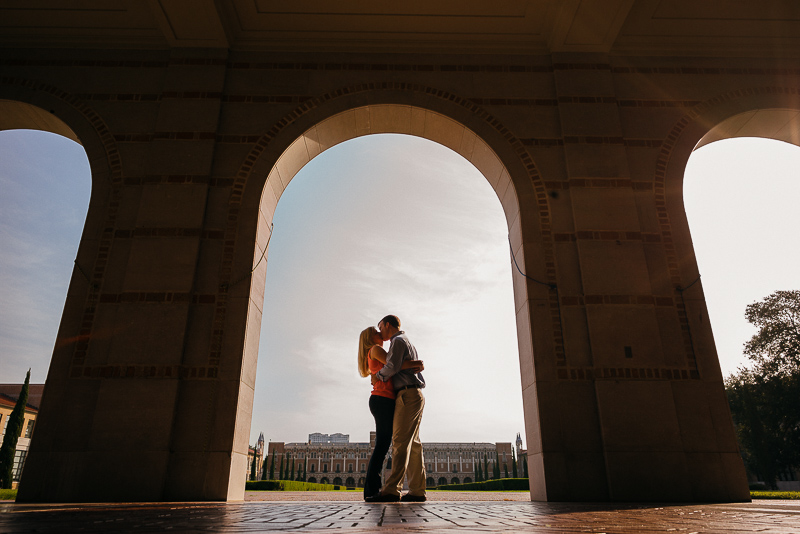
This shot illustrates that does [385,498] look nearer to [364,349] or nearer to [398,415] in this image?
[398,415]

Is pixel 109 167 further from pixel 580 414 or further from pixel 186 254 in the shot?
Result: pixel 580 414

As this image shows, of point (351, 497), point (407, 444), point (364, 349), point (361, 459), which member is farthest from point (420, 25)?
point (361, 459)

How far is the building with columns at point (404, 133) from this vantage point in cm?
529

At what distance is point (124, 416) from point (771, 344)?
26.2 m

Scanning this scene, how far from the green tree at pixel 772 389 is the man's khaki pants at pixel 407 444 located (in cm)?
2308

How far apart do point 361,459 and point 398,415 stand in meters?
81.5

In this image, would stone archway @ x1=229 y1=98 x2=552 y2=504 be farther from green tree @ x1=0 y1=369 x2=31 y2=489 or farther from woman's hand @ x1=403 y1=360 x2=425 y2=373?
green tree @ x1=0 y1=369 x2=31 y2=489

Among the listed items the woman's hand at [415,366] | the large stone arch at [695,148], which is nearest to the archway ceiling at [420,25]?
the large stone arch at [695,148]

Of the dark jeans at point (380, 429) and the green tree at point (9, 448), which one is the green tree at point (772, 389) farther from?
the green tree at point (9, 448)

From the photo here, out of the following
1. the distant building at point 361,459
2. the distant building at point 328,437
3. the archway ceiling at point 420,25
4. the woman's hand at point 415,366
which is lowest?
the distant building at point 361,459

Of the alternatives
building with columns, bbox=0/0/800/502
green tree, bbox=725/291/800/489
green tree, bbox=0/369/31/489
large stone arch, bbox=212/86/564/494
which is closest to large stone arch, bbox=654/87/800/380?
building with columns, bbox=0/0/800/502

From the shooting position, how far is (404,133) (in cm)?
764

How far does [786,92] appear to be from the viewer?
7.18 meters

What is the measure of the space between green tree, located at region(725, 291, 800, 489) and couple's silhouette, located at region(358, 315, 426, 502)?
75.9ft
